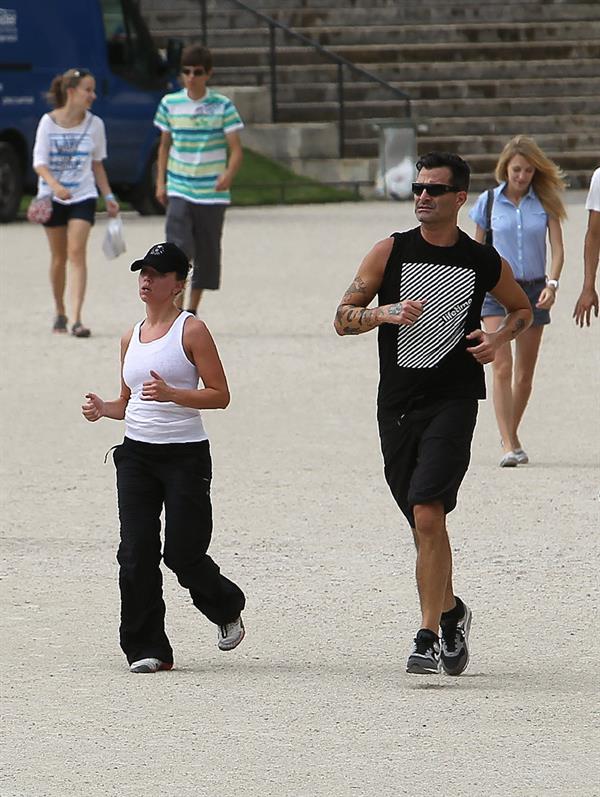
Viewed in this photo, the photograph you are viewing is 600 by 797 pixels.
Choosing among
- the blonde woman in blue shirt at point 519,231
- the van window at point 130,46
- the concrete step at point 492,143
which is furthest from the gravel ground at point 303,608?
the concrete step at point 492,143

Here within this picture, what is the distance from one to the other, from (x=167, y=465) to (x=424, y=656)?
0.98 meters

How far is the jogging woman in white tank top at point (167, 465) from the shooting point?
6516mm

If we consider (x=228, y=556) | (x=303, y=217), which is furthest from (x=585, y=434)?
(x=303, y=217)

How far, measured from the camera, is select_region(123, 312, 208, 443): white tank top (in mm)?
6574

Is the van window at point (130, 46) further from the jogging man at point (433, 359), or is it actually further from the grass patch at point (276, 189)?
the jogging man at point (433, 359)

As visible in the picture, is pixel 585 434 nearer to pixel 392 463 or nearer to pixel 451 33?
pixel 392 463

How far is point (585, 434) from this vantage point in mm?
10609

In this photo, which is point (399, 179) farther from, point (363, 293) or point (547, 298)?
point (363, 293)

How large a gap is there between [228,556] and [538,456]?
248 cm

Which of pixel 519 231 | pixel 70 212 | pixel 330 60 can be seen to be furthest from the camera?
pixel 330 60

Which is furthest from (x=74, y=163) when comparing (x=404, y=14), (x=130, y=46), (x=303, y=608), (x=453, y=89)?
(x=404, y=14)

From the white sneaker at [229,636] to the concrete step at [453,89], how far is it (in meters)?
22.0

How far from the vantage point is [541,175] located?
9844 millimetres

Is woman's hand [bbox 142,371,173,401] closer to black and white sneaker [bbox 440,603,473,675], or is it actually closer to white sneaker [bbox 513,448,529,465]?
black and white sneaker [bbox 440,603,473,675]
